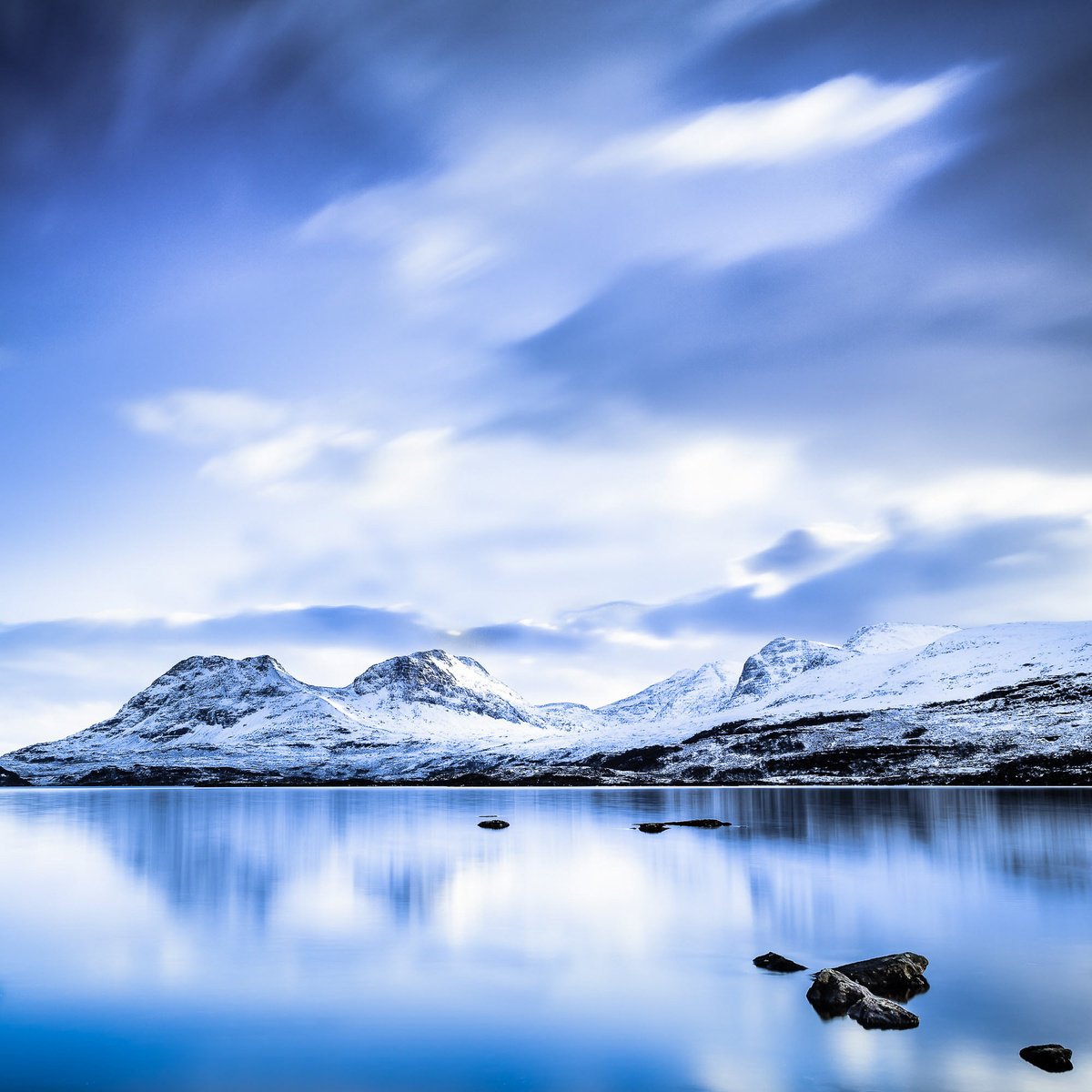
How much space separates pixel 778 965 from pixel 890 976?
13.0ft

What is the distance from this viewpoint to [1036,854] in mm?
61062

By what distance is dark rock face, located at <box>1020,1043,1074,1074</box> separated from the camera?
18375 millimetres

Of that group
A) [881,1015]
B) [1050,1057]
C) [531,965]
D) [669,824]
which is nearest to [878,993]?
[881,1015]

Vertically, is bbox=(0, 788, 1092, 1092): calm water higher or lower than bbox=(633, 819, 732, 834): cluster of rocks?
higher

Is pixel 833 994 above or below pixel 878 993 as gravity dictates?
above

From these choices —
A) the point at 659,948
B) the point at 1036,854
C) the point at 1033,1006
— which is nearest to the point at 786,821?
the point at 1036,854

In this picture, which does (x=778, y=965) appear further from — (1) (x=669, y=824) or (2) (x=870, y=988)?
(1) (x=669, y=824)

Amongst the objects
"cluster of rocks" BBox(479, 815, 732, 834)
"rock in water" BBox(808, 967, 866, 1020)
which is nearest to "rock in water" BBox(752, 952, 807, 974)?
"rock in water" BBox(808, 967, 866, 1020)

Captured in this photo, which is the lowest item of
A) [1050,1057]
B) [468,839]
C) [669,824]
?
[669,824]

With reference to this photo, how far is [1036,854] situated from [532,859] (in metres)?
32.3

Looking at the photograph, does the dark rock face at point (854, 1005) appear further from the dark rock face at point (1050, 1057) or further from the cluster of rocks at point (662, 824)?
the cluster of rocks at point (662, 824)

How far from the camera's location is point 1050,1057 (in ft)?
60.8

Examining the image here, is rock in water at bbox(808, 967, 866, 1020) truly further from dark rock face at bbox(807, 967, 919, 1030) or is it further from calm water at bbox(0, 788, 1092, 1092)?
calm water at bbox(0, 788, 1092, 1092)

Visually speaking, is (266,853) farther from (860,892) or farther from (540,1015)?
(540,1015)
